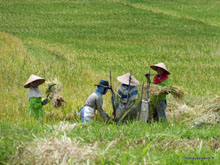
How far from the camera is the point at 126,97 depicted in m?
6.33

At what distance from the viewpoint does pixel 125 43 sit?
1969 centimetres

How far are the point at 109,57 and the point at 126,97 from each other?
938 centimetres

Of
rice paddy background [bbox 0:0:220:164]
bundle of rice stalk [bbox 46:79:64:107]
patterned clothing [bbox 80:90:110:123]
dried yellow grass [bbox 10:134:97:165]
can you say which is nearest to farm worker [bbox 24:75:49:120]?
rice paddy background [bbox 0:0:220:164]

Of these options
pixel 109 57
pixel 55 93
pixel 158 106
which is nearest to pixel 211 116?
pixel 158 106

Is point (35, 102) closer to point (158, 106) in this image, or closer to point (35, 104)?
point (35, 104)

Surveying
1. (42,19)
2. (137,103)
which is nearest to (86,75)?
(137,103)

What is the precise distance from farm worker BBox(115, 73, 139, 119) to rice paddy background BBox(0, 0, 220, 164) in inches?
28.5

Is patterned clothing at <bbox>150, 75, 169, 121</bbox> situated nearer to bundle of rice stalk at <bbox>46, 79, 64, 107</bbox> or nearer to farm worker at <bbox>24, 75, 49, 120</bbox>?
bundle of rice stalk at <bbox>46, 79, 64, 107</bbox>

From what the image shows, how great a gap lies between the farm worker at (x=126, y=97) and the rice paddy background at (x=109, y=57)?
2.38ft

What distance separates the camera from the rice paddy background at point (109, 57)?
434cm

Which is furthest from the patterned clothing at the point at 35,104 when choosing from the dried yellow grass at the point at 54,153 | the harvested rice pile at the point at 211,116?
the dried yellow grass at the point at 54,153

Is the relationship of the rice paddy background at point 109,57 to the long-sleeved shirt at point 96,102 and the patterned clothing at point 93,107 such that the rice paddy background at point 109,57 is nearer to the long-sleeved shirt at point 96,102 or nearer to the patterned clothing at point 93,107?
the patterned clothing at point 93,107

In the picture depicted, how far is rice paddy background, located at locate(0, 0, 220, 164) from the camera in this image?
434 cm

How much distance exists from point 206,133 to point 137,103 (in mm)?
1459
